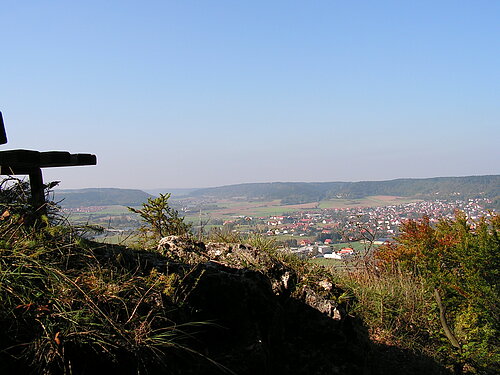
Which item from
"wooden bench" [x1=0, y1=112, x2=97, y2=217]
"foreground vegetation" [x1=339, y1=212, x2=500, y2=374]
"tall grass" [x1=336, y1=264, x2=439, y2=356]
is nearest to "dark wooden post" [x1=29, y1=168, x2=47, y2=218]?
"wooden bench" [x1=0, y1=112, x2=97, y2=217]

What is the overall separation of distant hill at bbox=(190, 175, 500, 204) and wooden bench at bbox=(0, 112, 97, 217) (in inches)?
2785

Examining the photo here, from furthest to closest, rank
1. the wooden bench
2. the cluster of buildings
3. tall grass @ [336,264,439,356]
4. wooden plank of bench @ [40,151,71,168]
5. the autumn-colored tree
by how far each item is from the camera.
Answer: the cluster of buildings, tall grass @ [336,264,439,356], the autumn-colored tree, wooden plank of bench @ [40,151,71,168], the wooden bench

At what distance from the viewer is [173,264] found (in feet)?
10.3

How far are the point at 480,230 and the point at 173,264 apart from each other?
31.3ft

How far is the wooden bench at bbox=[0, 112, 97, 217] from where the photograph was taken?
3424 mm

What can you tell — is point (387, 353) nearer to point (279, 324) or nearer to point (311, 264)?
point (311, 264)

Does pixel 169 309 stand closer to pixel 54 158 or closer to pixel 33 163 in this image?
pixel 33 163

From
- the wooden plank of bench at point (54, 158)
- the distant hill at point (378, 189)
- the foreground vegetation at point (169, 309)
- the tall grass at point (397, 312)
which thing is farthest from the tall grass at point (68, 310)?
the distant hill at point (378, 189)

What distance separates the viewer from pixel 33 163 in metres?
3.63

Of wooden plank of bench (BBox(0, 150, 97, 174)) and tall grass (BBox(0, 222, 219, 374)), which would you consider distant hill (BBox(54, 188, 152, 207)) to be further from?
tall grass (BBox(0, 222, 219, 374))

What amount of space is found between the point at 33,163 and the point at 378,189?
322 ft

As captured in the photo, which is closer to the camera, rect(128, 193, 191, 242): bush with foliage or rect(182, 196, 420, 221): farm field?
rect(128, 193, 191, 242): bush with foliage

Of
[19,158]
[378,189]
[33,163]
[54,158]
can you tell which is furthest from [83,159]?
[378,189]

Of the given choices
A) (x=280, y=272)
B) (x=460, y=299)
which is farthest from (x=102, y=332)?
(x=460, y=299)
